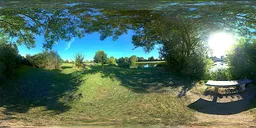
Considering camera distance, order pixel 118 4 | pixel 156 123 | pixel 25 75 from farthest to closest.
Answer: pixel 118 4, pixel 25 75, pixel 156 123

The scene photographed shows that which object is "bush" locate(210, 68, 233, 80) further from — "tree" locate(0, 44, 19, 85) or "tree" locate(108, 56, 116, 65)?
"tree" locate(0, 44, 19, 85)

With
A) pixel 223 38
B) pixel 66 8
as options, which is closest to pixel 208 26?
pixel 223 38

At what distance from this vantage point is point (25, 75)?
414 centimetres

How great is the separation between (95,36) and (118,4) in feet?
3.84

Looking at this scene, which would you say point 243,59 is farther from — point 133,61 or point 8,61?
point 8,61

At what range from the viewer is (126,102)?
3896 mm

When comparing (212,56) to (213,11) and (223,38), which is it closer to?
(223,38)

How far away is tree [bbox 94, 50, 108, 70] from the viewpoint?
13.0ft

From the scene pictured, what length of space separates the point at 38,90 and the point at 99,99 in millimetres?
931

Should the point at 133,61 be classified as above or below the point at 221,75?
above

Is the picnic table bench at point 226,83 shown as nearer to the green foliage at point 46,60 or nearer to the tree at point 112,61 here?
the tree at point 112,61

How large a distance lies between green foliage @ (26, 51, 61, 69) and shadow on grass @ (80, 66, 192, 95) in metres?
0.55

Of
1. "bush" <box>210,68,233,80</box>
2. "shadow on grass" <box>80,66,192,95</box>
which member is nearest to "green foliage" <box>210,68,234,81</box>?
"bush" <box>210,68,233,80</box>

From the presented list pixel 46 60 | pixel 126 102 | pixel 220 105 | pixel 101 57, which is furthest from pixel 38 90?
pixel 220 105
